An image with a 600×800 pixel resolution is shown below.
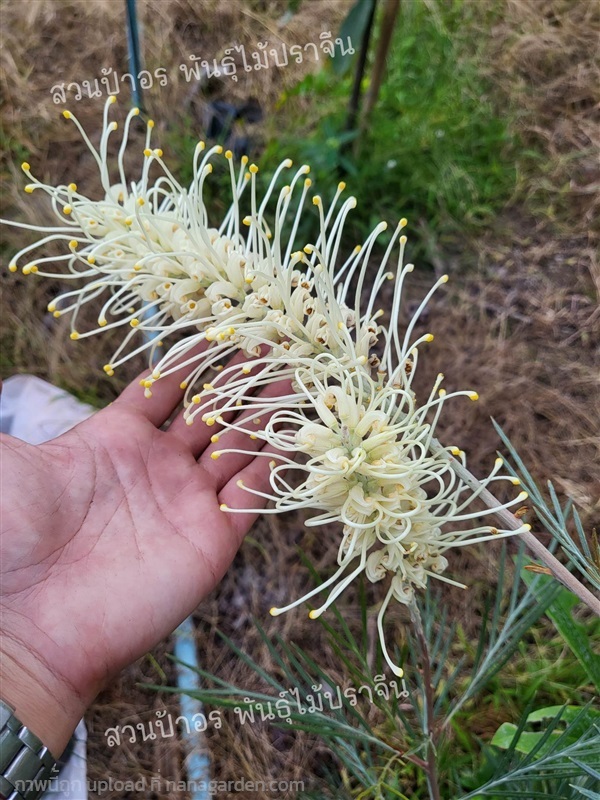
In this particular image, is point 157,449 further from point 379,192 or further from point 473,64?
point 473,64

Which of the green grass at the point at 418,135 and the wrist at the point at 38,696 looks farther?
the green grass at the point at 418,135

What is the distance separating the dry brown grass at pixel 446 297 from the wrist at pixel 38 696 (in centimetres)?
48

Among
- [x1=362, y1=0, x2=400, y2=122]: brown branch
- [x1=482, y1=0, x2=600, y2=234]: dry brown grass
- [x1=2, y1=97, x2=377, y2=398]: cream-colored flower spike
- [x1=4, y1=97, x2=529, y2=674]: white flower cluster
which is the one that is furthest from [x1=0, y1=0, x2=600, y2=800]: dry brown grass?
[x1=2, y1=97, x2=377, y2=398]: cream-colored flower spike

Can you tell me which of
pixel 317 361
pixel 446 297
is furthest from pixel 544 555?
pixel 446 297

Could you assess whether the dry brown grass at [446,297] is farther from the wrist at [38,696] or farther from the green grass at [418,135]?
the wrist at [38,696]

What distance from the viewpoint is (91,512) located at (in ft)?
3.90

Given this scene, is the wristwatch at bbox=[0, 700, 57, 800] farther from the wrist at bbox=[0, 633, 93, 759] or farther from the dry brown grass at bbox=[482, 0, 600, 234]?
the dry brown grass at bbox=[482, 0, 600, 234]

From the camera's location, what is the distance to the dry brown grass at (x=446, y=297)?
61.4 inches

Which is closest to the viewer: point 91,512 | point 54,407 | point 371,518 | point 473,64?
point 371,518

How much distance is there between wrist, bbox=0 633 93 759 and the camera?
101 centimetres

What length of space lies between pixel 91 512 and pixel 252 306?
505mm

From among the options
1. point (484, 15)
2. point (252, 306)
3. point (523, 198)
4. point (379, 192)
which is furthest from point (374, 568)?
point (484, 15)

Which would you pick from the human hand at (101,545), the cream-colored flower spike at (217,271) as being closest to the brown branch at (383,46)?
the cream-colored flower spike at (217,271)

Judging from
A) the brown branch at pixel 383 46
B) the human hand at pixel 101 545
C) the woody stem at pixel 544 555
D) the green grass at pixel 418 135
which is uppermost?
the brown branch at pixel 383 46
